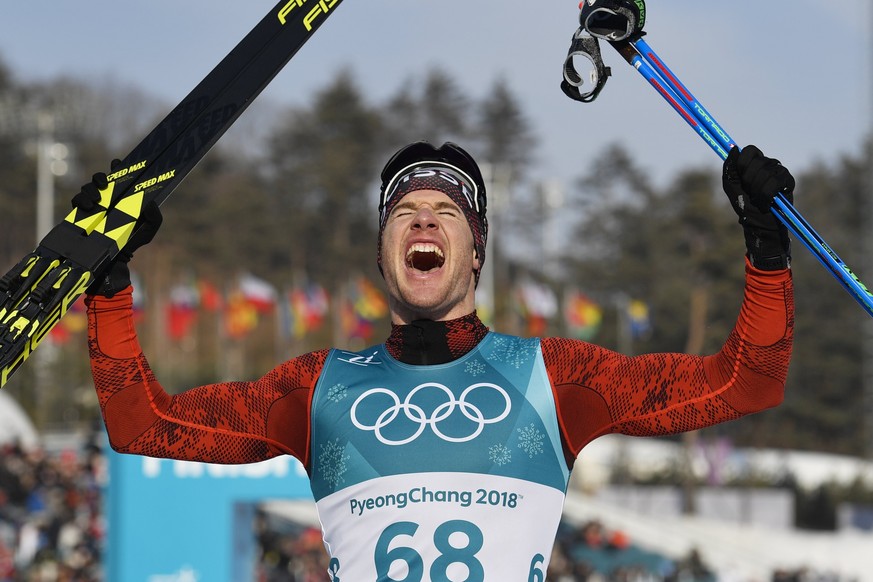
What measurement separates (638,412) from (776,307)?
44 cm

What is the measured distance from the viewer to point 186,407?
3543 mm

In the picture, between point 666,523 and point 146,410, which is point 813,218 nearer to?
point 666,523

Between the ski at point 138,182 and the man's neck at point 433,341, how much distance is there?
0.75 metres

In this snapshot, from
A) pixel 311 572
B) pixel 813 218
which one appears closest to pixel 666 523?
pixel 311 572

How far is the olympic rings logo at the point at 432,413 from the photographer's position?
130 inches

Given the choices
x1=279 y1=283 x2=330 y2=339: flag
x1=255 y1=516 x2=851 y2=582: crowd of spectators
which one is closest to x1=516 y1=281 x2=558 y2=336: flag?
x1=279 y1=283 x2=330 y2=339: flag

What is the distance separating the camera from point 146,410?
11.4 feet

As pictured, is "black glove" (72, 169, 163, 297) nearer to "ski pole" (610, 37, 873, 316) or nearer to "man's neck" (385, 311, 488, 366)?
"man's neck" (385, 311, 488, 366)

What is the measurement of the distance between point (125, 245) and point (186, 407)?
47 cm

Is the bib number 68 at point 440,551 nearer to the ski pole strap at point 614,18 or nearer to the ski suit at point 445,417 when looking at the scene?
the ski suit at point 445,417

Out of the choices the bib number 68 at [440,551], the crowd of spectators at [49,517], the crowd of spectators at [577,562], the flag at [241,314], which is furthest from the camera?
the flag at [241,314]

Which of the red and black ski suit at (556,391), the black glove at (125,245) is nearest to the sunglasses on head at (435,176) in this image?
the red and black ski suit at (556,391)

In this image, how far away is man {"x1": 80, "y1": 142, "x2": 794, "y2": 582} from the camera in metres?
3.22

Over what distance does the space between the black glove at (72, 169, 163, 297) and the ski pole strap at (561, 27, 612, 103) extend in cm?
119
